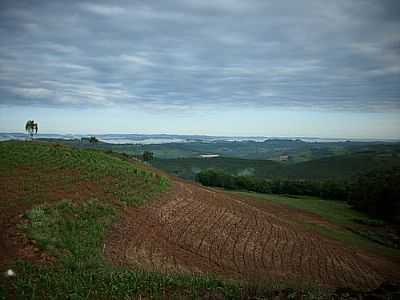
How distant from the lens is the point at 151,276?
1096 centimetres

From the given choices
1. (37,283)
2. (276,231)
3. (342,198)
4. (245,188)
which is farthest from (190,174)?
(37,283)

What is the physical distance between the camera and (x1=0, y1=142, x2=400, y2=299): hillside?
10.1m

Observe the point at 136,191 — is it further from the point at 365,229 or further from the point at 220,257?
the point at 365,229

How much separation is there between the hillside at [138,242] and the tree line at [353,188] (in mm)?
21954

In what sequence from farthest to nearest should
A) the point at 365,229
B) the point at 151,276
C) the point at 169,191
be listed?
the point at 365,229 < the point at 169,191 < the point at 151,276

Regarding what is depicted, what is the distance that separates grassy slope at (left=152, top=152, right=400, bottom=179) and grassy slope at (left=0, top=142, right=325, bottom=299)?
78.8 metres

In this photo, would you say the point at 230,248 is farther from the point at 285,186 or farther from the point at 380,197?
the point at 285,186

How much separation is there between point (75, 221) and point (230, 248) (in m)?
8.46

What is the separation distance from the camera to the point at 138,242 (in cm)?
1753

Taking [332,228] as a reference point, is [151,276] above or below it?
above

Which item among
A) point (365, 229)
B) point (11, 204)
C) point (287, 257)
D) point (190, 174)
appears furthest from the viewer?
point (190, 174)

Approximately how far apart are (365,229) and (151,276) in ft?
98.7

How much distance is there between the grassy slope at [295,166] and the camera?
344 feet

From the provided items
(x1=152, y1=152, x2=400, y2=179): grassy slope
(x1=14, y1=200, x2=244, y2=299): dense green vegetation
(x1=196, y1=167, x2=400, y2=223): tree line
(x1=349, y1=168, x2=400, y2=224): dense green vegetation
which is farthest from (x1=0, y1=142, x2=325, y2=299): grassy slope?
(x1=152, y1=152, x2=400, y2=179): grassy slope
